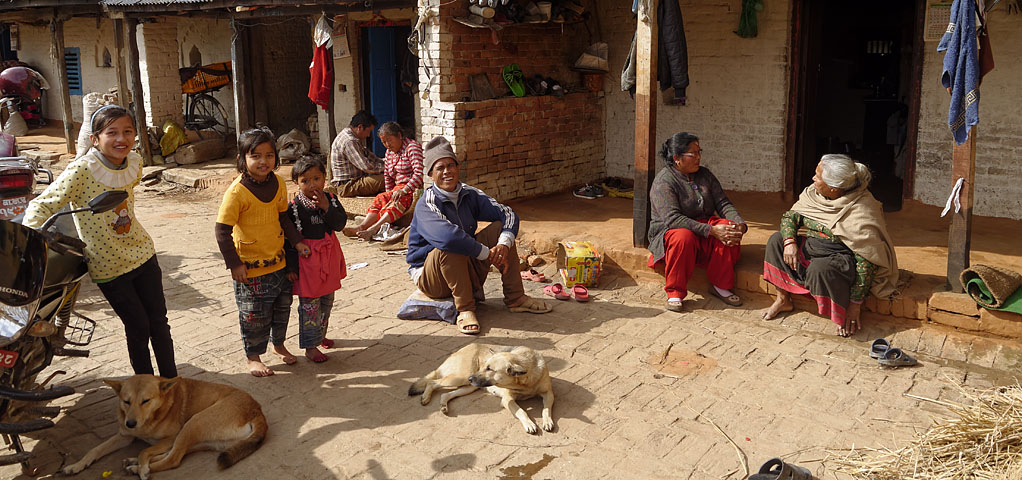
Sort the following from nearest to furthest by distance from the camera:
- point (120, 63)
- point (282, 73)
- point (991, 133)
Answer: point (991, 133), point (120, 63), point (282, 73)

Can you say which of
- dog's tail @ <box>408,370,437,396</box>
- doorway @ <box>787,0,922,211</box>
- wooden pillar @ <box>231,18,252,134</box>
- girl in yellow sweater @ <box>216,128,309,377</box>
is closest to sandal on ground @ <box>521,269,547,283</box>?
dog's tail @ <box>408,370,437,396</box>

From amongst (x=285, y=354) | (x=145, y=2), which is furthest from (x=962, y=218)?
(x=145, y=2)

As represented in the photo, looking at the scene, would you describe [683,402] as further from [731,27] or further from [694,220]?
[731,27]

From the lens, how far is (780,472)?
3.61 metres

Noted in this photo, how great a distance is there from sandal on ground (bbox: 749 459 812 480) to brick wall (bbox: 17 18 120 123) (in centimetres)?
1559

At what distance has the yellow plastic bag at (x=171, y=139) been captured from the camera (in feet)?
45.1

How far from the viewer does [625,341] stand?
18.6ft

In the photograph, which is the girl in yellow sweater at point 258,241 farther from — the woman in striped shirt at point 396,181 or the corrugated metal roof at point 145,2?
the corrugated metal roof at point 145,2

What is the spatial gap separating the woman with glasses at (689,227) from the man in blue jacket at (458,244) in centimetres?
103

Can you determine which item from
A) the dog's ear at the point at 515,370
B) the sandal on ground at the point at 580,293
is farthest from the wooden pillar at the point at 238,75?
the dog's ear at the point at 515,370

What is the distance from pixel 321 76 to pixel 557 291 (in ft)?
18.9

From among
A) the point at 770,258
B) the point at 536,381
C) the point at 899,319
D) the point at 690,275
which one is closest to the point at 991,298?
the point at 899,319

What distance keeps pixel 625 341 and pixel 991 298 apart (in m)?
2.45

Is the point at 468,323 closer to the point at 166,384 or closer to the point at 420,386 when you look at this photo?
the point at 420,386
